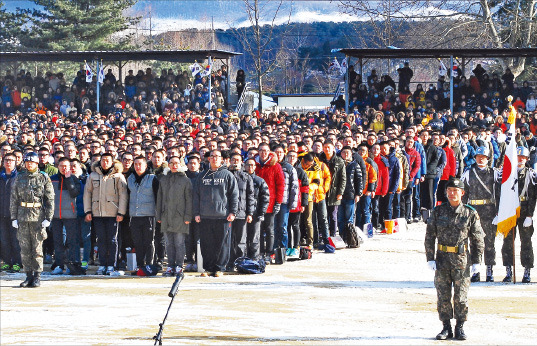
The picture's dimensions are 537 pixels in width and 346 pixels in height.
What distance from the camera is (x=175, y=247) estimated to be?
15289 mm

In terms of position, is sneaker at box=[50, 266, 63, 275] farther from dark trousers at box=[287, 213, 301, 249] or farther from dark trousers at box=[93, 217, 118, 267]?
dark trousers at box=[287, 213, 301, 249]

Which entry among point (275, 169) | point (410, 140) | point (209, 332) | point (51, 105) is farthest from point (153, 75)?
point (209, 332)

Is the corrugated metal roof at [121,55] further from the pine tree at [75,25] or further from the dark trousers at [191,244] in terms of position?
the dark trousers at [191,244]

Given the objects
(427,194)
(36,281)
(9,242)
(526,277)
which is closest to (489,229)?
(526,277)

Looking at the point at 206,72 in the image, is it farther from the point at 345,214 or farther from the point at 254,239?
the point at 254,239

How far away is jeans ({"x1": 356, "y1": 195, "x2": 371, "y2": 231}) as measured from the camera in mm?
19797

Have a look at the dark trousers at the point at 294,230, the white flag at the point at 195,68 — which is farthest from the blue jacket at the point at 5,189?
the white flag at the point at 195,68

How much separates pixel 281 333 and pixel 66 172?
5.79m

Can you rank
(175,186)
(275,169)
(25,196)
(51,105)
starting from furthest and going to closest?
(51,105) < (275,169) < (175,186) < (25,196)

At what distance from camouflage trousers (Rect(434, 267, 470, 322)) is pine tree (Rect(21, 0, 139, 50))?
178 ft

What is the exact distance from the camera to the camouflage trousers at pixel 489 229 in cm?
1459

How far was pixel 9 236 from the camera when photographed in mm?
16000

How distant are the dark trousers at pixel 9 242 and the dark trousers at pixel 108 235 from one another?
139cm

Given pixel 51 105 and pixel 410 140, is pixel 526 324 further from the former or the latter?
pixel 51 105
